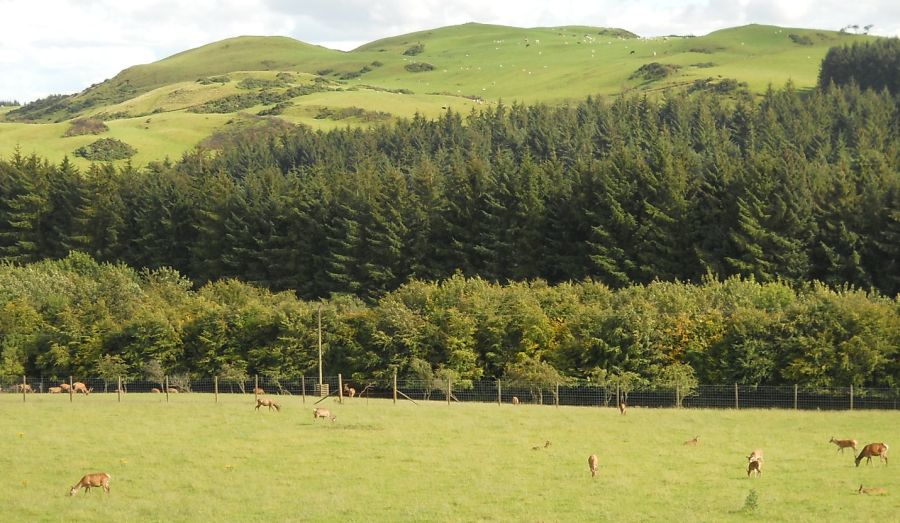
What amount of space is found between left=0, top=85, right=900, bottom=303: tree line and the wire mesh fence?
22.5m

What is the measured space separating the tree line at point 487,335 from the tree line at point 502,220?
8240 millimetres

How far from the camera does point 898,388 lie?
55.5 m

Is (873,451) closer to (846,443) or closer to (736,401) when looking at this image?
(846,443)

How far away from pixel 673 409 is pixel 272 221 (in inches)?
2666

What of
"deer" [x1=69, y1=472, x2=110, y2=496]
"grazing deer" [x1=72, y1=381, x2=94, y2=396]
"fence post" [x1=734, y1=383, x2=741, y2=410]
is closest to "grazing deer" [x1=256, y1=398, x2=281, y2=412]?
"grazing deer" [x1=72, y1=381, x2=94, y2=396]

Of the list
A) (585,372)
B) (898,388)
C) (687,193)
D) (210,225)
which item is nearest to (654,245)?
(687,193)

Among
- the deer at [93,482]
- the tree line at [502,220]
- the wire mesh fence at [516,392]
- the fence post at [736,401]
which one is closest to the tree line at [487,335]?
the wire mesh fence at [516,392]

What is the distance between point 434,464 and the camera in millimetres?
35781

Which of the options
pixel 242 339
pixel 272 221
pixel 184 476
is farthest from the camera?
pixel 272 221

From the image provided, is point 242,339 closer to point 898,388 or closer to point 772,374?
point 772,374

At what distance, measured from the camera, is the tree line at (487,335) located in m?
60.2

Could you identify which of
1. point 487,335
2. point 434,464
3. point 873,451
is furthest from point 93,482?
point 487,335

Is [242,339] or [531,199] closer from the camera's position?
[242,339]

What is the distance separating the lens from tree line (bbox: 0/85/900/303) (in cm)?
9006
